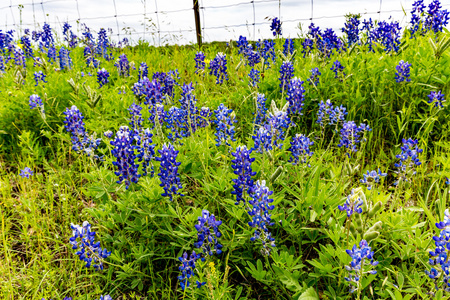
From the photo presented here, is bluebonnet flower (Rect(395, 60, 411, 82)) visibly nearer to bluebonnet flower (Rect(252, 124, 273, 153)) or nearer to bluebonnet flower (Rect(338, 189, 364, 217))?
bluebonnet flower (Rect(252, 124, 273, 153))

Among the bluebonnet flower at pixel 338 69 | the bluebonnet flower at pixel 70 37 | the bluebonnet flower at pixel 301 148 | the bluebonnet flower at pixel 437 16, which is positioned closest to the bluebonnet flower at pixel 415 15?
the bluebonnet flower at pixel 437 16

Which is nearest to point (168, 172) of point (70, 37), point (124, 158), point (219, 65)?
point (124, 158)

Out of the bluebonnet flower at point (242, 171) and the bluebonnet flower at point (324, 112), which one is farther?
the bluebonnet flower at point (324, 112)

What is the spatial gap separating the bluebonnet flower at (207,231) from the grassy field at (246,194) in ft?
0.05

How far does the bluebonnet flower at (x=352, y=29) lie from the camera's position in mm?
4859

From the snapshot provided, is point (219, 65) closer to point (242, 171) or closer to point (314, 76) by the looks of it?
point (314, 76)

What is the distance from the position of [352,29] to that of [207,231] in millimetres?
4148

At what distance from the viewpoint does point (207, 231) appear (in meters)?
1.77

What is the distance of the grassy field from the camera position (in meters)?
1.83

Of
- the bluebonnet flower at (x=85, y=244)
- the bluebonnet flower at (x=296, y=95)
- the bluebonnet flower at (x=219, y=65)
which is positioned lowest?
the bluebonnet flower at (x=85, y=244)

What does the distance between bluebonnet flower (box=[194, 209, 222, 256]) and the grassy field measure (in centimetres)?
2

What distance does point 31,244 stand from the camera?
2613 mm

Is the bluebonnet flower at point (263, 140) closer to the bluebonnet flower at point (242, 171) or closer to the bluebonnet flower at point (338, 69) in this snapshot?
the bluebonnet flower at point (242, 171)

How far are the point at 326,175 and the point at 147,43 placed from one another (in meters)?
6.52
